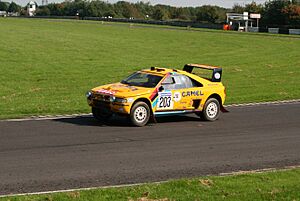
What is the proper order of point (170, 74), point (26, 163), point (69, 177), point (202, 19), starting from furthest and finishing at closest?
1. point (202, 19)
2. point (170, 74)
3. point (26, 163)
4. point (69, 177)

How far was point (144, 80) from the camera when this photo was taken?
16234mm

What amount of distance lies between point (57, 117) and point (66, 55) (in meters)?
19.9

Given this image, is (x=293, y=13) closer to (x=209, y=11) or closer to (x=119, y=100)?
(x=209, y=11)

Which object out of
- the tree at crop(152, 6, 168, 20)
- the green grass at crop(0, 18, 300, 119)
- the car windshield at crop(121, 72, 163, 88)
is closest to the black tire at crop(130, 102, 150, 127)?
the car windshield at crop(121, 72, 163, 88)

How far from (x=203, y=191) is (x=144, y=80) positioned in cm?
773

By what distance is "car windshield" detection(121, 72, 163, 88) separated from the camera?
1596 cm

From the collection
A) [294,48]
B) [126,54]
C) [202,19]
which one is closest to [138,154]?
[126,54]

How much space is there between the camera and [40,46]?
41.2m

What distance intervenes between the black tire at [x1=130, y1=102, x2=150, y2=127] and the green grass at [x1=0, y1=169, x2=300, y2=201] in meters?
5.55

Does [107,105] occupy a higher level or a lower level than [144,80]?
lower

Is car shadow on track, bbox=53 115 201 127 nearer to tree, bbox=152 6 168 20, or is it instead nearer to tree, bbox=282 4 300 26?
tree, bbox=282 4 300 26

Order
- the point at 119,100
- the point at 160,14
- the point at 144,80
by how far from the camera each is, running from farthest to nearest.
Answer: the point at 160,14 → the point at 144,80 → the point at 119,100

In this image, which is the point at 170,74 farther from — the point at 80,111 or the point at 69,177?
the point at 69,177

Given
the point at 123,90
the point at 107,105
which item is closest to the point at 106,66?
the point at 123,90
